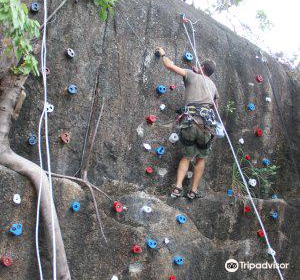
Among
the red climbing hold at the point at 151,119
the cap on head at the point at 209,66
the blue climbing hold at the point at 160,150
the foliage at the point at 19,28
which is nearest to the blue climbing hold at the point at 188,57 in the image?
the cap on head at the point at 209,66

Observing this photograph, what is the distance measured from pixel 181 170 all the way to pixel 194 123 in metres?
0.63

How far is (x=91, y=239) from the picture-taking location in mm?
5090

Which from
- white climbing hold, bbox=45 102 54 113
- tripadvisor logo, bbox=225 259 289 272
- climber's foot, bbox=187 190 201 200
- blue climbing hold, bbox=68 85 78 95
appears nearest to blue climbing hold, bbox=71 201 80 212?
white climbing hold, bbox=45 102 54 113

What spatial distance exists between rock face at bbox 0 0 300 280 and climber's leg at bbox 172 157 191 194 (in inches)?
7.1

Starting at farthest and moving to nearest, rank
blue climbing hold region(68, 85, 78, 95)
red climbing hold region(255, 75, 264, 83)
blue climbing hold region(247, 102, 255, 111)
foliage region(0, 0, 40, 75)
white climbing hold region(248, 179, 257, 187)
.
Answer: red climbing hold region(255, 75, 264, 83)
blue climbing hold region(247, 102, 255, 111)
white climbing hold region(248, 179, 257, 187)
blue climbing hold region(68, 85, 78, 95)
foliage region(0, 0, 40, 75)

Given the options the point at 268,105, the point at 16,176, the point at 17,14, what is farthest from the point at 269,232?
the point at 17,14

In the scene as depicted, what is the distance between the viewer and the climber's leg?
611 centimetres

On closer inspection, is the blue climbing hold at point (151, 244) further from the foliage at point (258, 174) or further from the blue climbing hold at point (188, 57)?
the blue climbing hold at point (188, 57)

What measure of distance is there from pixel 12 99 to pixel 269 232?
388 cm

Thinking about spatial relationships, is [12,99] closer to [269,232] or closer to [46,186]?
[46,186]

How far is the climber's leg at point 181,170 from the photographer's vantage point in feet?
20.1

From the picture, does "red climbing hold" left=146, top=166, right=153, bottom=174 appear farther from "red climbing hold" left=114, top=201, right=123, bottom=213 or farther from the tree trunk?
the tree trunk

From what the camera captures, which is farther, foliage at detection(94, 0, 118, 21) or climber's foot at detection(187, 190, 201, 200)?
climber's foot at detection(187, 190, 201, 200)

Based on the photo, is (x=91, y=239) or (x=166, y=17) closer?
(x=91, y=239)
